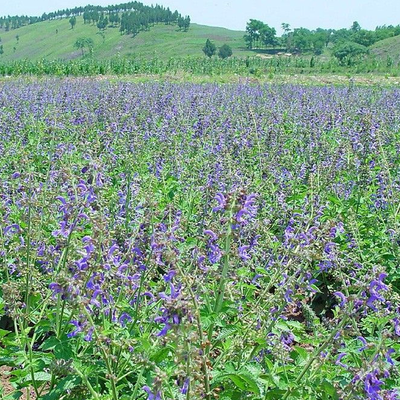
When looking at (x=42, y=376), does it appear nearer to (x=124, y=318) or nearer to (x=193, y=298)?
(x=124, y=318)

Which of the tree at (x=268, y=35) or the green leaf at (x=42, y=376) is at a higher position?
the tree at (x=268, y=35)

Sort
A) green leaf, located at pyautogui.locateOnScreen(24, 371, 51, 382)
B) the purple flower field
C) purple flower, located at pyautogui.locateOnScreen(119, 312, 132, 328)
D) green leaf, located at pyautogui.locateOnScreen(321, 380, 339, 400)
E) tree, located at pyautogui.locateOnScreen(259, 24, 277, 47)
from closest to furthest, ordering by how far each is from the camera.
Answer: the purple flower field < green leaf, located at pyautogui.locateOnScreen(321, 380, 339, 400) < green leaf, located at pyautogui.locateOnScreen(24, 371, 51, 382) < purple flower, located at pyautogui.locateOnScreen(119, 312, 132, 328) < tree, located at pyautogui.locateOnScreen(259, 24, 277, 47)

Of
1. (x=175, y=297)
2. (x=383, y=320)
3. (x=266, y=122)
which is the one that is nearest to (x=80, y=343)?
(x=175, y=297)

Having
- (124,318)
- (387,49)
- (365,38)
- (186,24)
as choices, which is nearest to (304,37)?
(365,38)

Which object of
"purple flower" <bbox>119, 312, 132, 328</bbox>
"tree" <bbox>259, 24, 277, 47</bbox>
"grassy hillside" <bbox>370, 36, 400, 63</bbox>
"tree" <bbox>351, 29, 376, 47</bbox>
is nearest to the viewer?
"purple flower" <bbox>119, 312, 132, 328</bbox>

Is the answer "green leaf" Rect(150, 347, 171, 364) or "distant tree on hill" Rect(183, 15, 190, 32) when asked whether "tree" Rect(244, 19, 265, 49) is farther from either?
"green leaf" Rect(150, 347, 171, 364)

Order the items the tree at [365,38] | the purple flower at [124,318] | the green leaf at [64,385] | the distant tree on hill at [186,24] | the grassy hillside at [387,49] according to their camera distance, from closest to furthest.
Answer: the green leaf at [64,385], the purple flower at [124,318], the grassy hillside at [387,49], the tree at [365,38], the distant tree on hill at [186,24]

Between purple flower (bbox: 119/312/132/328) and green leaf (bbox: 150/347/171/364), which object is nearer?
green leaf (bbox: 150/347/171/364)

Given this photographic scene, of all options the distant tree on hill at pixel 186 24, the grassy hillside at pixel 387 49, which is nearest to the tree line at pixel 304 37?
the grassy hillside at pixel 387 49

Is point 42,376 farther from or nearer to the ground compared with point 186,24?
nearer to the ground

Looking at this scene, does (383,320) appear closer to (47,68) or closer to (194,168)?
(194,168)

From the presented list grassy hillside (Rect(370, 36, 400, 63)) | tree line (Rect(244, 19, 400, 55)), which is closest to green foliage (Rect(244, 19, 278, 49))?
tree line (Rect(244, 19, 400, 55))

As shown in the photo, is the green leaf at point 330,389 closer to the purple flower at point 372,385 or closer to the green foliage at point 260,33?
A: the purple flower at point 372,385

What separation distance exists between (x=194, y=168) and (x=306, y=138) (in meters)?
3.71
